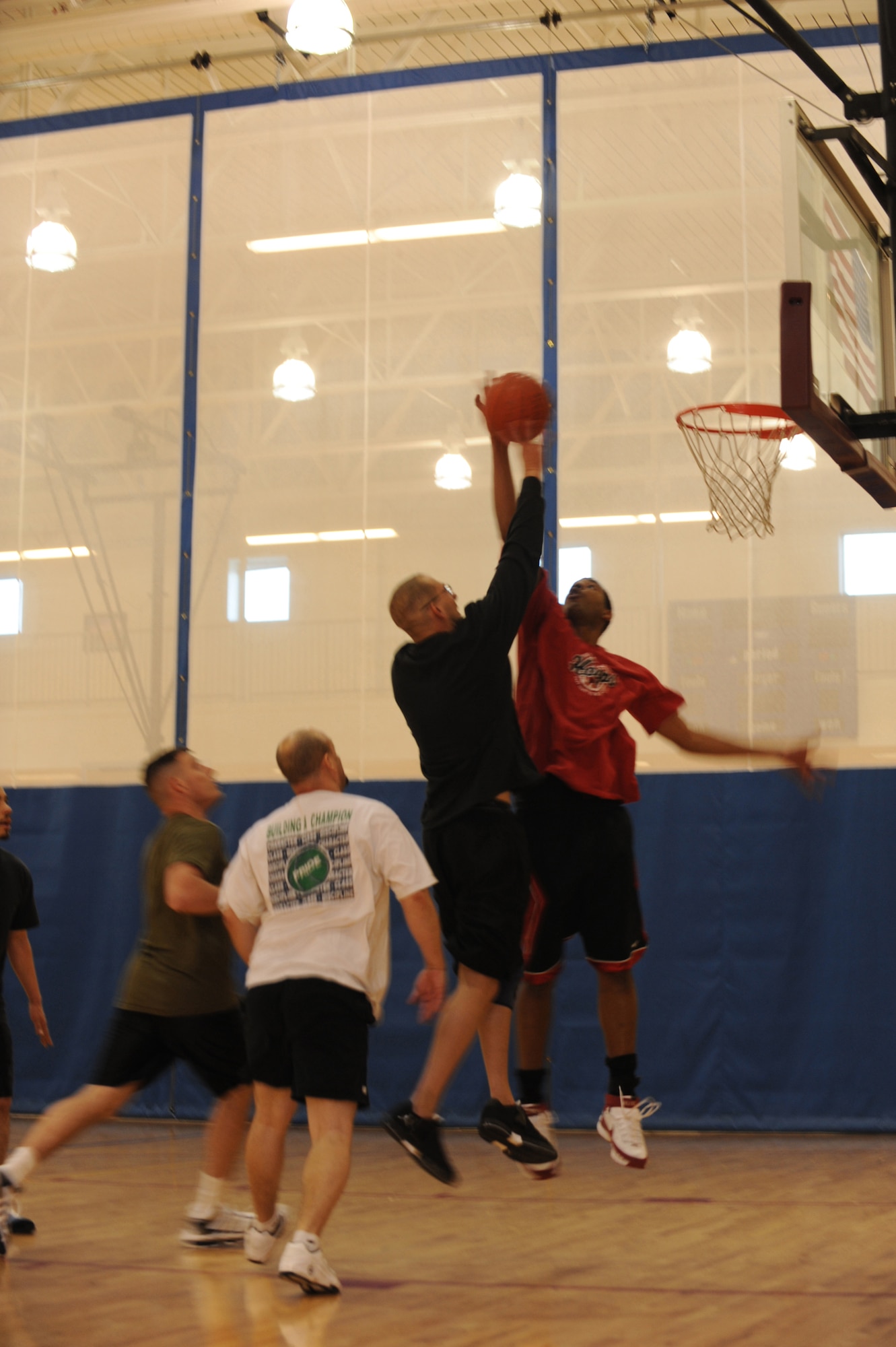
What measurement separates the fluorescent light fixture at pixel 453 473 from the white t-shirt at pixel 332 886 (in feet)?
15.5

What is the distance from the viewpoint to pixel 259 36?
37.0ft

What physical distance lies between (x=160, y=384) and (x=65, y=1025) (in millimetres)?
4001

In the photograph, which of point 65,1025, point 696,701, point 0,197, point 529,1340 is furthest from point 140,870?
point 529,1340

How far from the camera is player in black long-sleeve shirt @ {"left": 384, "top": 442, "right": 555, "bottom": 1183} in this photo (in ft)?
14.9

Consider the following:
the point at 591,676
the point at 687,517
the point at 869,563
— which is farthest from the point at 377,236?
the point at 591,676

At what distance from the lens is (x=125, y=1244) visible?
477 cm

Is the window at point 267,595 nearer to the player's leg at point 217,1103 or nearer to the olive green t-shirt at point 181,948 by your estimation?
the olive green t-shirt at point 181,948

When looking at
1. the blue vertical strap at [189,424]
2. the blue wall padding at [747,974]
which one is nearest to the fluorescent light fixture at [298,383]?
the blue vertical strap at [189,424]

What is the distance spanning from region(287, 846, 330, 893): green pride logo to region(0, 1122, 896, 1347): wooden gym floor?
1118mm

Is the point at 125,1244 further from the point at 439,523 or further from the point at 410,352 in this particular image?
the point at 410,352

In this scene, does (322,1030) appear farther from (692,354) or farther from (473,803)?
(692,354)

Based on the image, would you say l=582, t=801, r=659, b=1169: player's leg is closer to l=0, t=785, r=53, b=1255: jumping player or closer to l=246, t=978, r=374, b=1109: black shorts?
l=246, t=978, r=374, b=1109: black shorts

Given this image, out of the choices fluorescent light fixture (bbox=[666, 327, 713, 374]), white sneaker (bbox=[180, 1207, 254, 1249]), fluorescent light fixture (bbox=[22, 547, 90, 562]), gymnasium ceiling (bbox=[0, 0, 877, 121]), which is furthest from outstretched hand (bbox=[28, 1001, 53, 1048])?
gymnasium ceiling (bbox=[0, 0, 877, 121])

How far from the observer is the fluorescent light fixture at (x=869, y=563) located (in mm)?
8008
